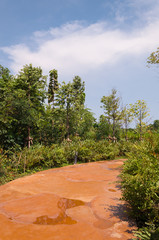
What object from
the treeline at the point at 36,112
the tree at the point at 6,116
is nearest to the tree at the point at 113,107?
the treeline at the point at 36,112

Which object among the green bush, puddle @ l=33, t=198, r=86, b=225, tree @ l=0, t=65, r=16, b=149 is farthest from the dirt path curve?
tree @ l=0, t=65, r=16, b=149

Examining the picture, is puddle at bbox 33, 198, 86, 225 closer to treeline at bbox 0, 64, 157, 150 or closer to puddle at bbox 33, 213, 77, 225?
puddle at bbox 33, 213, 77, 225

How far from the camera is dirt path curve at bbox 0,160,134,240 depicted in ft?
8.17

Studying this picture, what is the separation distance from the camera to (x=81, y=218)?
117 inches

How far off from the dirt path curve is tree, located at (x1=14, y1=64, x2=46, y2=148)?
6708mm

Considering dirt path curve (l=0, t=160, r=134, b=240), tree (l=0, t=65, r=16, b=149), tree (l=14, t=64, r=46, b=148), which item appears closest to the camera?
dirt path curve (l=0, t=160, r=134, b=240)

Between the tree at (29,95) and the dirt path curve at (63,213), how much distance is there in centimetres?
671

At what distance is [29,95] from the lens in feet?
40.9

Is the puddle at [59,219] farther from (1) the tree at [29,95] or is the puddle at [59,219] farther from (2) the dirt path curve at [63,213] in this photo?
(1) the tree at [29,95]

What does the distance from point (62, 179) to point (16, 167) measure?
348 cm

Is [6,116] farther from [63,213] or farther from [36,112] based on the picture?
[63,213]

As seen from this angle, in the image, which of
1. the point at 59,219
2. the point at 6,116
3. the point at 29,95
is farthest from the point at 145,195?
the point at 29,95

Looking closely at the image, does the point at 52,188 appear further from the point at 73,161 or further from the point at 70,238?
the point at 73,161

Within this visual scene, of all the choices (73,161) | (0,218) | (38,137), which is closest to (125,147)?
Answer: (73,161)
